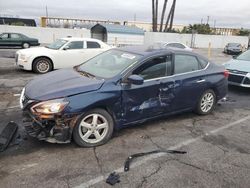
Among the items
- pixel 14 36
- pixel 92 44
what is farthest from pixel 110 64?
pixel 14 36

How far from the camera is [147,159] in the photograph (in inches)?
158

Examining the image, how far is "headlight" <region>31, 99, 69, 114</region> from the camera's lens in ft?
12.9

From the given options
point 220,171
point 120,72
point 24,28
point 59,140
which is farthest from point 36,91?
point 24,28

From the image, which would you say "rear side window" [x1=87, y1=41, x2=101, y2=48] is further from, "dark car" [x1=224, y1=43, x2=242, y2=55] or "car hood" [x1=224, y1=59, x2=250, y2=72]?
"dark car" [x1=224, y1=43, x2=242, y2=55]

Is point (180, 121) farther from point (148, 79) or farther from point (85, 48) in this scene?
point (85, 48)

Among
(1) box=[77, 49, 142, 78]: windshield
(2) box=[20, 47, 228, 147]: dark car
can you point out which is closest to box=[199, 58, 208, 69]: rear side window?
(2) box=[20, 47, 228, 147]: dark car

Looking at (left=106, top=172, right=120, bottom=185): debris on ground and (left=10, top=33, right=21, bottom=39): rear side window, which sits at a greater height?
(left=10, top=33, right=21, bottom=39): rear side window

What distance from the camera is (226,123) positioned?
5.73 meters

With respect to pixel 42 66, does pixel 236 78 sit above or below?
above

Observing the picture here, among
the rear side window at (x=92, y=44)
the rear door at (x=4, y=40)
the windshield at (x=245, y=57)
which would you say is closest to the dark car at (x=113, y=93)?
the windshield at (x=245, y=57)

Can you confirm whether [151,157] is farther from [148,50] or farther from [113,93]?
[148,50]

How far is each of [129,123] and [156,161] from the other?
3.16 feet

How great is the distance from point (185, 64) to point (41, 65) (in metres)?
6.95

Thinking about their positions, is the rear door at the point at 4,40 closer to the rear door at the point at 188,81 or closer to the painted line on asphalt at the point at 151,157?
the rear door at the point at 188,81
